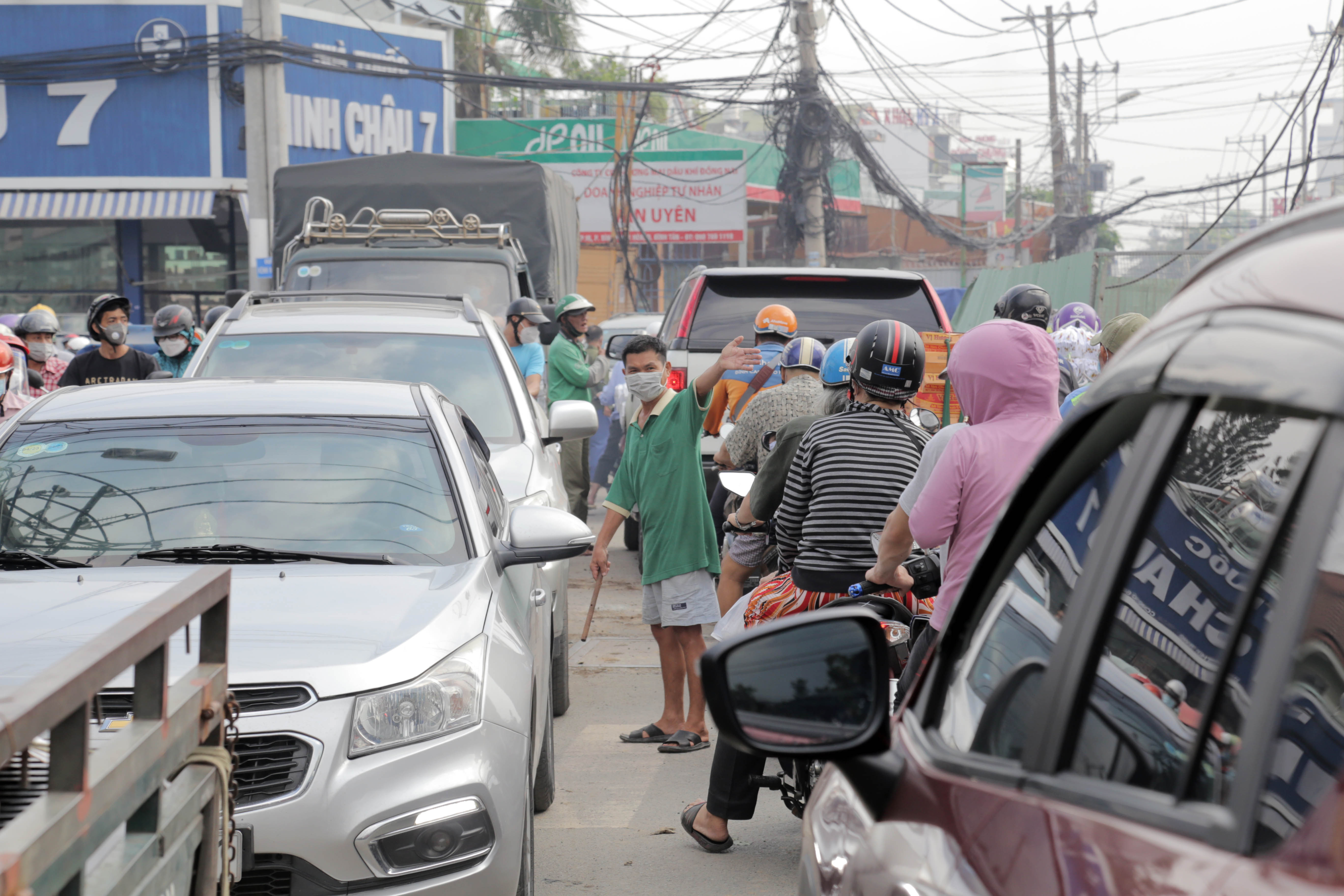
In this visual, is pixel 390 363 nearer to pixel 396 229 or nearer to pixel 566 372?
pixel 566 372

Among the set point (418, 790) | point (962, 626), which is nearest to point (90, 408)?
point (418, 790)

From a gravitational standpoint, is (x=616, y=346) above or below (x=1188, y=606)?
below

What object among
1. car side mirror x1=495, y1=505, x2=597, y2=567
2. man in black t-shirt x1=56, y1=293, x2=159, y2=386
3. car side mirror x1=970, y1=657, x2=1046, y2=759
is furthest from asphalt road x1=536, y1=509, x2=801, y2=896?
man in black t-shirt x1=56, y1=293, x2=159, y2=386

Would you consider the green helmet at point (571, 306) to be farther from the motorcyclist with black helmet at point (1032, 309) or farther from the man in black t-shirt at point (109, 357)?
the motorcyclist with black helmet at point (1032, 309)

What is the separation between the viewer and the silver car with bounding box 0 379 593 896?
3340 millimetres

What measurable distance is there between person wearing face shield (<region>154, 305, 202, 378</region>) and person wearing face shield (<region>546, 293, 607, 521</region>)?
2808 millimetres

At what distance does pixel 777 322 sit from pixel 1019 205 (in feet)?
171

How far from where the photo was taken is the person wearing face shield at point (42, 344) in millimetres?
10133

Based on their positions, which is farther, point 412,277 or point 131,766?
point 412,277

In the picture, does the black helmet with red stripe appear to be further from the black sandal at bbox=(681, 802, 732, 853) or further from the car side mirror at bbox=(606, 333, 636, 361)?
the car side mirror at bbox=(606, 333, 636, 361)

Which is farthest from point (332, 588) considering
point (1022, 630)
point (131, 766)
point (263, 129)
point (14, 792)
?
point (263, 129)

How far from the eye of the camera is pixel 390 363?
6898mm

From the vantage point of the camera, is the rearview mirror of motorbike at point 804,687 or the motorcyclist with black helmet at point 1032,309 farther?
the motorcyclist with black helmet at point 1032,309

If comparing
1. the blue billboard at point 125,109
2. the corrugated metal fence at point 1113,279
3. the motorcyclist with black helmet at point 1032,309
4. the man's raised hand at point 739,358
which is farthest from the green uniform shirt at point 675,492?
the blue billboard at point 125,109
